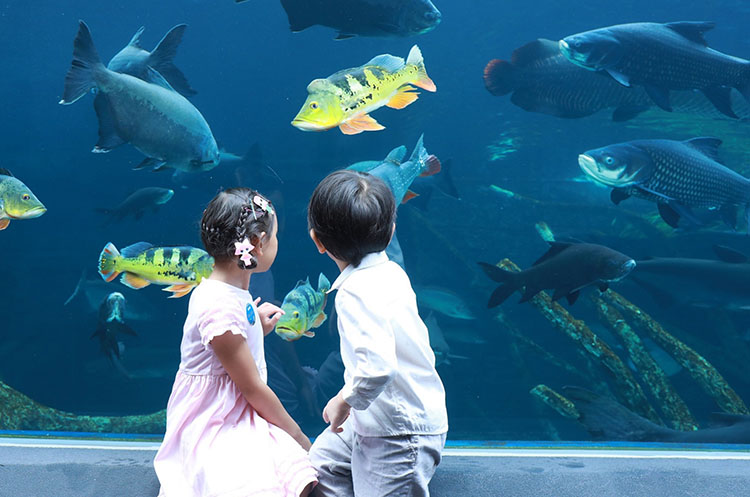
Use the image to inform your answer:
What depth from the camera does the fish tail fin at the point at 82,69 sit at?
9.38ft

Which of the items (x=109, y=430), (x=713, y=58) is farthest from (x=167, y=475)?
(x=713, y=58)

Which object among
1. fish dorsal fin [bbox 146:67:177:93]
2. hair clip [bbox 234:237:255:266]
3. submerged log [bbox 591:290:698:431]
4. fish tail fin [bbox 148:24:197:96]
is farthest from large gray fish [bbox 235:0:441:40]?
submerged log [bbox 591:290:698:431]

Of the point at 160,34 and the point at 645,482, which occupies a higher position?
the point at 160,34

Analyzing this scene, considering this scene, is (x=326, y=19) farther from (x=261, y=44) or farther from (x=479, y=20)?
(x=479, y=20)

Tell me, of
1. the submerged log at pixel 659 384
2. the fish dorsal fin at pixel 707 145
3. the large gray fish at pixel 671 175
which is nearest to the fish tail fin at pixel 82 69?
the large gray fish at pixel 671 175

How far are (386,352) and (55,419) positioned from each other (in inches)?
155

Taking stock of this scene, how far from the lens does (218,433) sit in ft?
5.17

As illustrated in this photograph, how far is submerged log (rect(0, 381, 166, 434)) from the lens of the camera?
152 inches

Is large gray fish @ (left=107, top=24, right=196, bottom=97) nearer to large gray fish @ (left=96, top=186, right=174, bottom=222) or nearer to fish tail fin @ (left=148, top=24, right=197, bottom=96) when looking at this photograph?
fish tail fin @ (left=148, top=24, right=197, bottom=96)

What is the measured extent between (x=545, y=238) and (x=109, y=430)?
379 cm

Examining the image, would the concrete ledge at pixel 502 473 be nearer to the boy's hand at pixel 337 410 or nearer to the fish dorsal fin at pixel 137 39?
the boy's hand at pixel 337 410

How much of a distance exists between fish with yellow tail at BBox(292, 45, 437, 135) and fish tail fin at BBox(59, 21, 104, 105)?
127 centimetres

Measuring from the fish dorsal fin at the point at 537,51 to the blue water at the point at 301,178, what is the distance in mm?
500

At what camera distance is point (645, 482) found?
6.87ft
